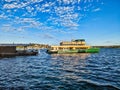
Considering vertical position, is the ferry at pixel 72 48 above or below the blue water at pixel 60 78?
above

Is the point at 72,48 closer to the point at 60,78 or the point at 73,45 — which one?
the point at 73,45

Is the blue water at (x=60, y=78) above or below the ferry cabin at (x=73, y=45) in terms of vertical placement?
below

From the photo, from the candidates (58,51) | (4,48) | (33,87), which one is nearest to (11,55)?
(4,48)

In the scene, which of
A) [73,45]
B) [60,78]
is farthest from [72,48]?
[60,78]

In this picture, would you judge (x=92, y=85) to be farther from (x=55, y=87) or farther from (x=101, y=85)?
(x=55, y=87)

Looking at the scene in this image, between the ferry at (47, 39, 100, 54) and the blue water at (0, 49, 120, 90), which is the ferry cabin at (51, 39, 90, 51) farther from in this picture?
the blue water at (0, 49, 120, 90)

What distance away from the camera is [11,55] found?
3049 inches

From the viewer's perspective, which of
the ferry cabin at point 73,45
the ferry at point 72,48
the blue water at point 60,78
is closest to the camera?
the blue water at point 60,78

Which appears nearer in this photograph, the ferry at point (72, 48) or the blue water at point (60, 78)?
the blue water at point (60, 78)

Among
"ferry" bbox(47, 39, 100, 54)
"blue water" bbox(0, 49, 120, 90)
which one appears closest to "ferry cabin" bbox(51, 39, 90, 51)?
"ferry" bbox(47, 39, 100, 54)

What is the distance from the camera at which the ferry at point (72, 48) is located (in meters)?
111

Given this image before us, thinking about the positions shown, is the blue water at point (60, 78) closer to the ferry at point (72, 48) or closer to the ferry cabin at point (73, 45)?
the ferry at point (72, 48)

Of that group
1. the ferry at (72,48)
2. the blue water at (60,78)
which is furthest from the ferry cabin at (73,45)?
the blue water at (60,78)

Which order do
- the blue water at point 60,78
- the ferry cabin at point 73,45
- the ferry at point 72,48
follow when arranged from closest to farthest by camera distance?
the blue water at point 60,78 → the ferry at point 72,48 → the ferry cabin at point 73,45
